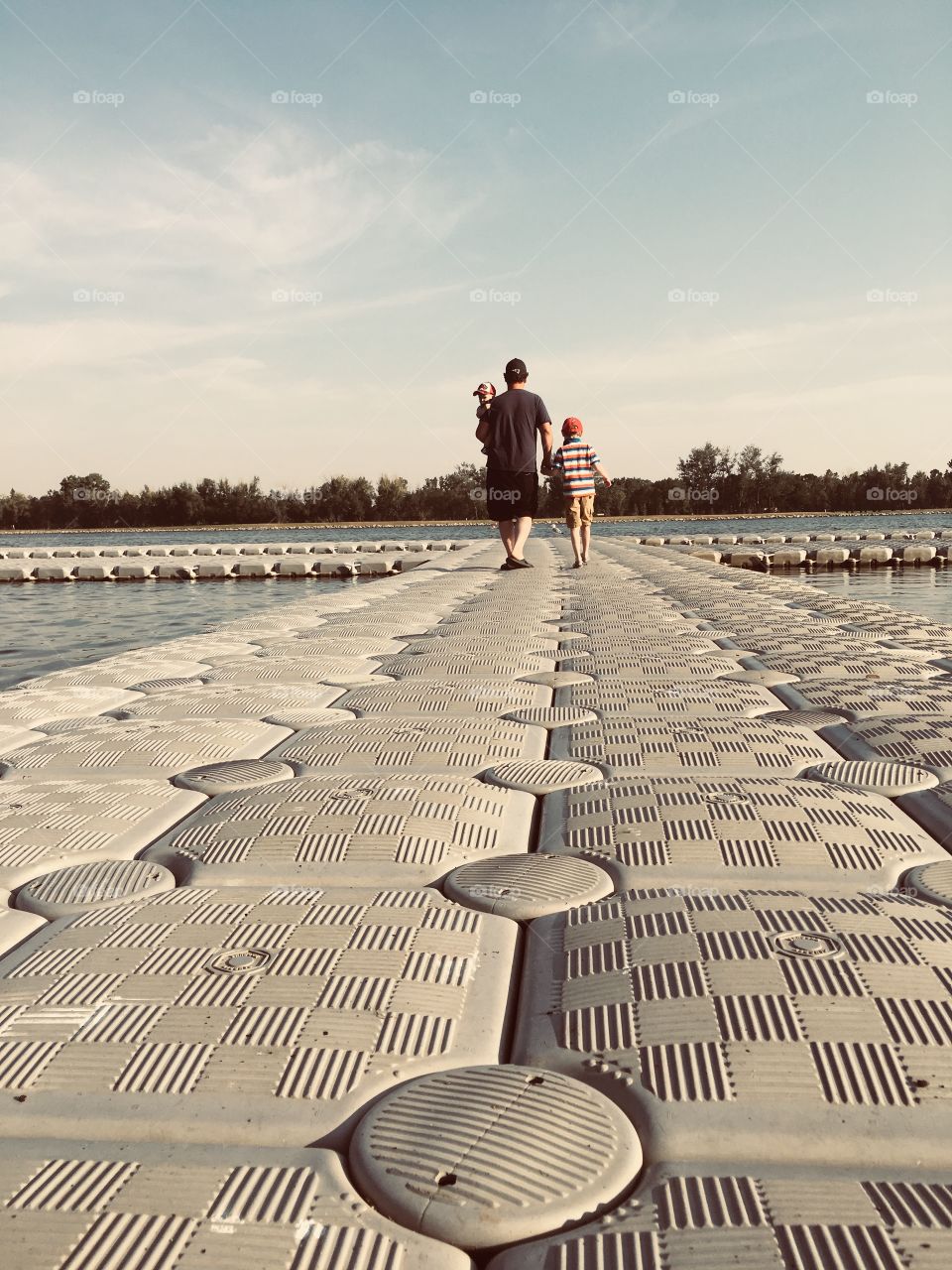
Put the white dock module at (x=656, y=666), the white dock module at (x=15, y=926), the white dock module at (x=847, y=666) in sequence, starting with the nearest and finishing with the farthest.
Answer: the white dock module at (x=15, y=926), the white dock module at (x=847, y=666), the white dock module at (x=656, y=666)

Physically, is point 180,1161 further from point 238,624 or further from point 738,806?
point 238,624

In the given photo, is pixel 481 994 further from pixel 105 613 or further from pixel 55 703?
pixel 105 613

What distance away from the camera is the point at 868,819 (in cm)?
222

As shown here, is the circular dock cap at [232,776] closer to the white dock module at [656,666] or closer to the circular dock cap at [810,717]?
the circular dock cap at [810,717]

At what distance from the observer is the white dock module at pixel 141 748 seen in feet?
9.45

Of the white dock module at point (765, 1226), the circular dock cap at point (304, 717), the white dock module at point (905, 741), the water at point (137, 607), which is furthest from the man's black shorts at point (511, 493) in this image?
the white dock module at point (765, 1226)

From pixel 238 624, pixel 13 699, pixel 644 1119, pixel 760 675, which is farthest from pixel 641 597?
pixel 644 1119

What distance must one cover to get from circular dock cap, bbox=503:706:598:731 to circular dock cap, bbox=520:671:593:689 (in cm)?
51

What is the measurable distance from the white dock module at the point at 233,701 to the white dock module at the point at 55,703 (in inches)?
5.2

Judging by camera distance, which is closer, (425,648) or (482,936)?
(482,936)

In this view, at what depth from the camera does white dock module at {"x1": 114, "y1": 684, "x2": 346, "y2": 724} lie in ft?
11.8

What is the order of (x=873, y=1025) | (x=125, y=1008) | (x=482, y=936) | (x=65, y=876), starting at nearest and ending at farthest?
(x=873, y=1025) < (x=125, y=1008) < (x=482, y=936) < (x=65, y=876)

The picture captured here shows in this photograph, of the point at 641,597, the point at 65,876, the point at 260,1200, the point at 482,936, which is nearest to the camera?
the point at 260,1200

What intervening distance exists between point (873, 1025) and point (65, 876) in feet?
4.94
